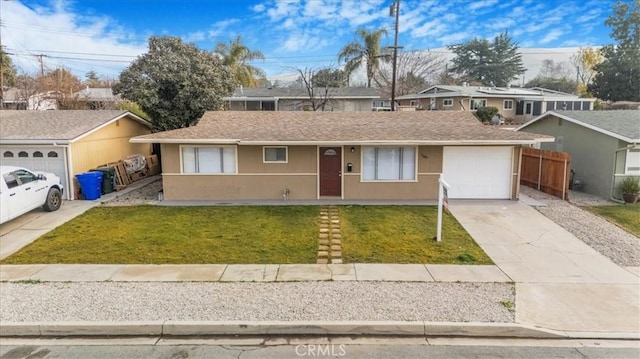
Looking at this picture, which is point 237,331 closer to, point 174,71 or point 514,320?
point 514,320

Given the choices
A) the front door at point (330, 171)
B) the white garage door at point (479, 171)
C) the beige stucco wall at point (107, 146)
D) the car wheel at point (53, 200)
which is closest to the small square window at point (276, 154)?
the front door at point (330, 171)

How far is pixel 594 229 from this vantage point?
11633mm

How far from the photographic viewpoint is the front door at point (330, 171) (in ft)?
50.0

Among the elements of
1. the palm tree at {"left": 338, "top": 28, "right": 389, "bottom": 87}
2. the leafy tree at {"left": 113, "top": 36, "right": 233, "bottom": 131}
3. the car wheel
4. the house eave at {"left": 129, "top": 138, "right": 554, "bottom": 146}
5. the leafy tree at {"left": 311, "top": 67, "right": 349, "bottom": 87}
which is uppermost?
the palm tree at {"left": 338, "top": 28, "right": 389, "bottom": 87}

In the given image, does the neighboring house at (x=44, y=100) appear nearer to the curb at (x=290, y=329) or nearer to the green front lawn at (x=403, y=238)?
the green front lawn at (x=403, y=238)

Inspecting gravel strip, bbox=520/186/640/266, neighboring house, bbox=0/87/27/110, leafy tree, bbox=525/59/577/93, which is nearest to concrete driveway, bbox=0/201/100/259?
gravel strip, bbox=520/186/640/266

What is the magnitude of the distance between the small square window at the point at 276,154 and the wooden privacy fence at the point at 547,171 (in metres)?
10.7

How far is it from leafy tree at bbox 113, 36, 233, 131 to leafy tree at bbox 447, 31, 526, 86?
1920 inches

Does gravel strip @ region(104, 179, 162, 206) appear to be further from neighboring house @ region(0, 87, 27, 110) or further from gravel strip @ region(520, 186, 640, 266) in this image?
neighboring house @ region(0, 87, 27, 110)

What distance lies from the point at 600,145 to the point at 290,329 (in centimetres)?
1556

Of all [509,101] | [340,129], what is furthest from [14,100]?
[509,101]

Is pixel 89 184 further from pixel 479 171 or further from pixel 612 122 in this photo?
pixel 612 122

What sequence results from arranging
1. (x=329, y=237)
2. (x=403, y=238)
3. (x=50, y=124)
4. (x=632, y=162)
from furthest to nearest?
(x=50, y=124), (x=632, y=162), (x=329, y=237), (x=403, y=238)

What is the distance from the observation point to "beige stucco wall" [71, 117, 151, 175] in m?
15.9
